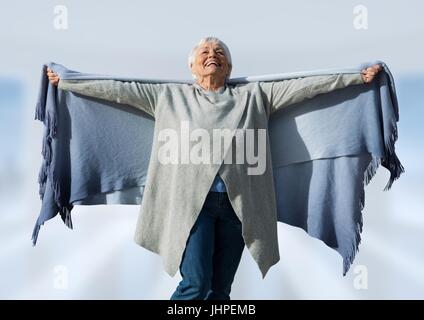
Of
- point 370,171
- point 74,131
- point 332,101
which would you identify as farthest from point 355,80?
point 74,131

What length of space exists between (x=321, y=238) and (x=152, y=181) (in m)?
0.65

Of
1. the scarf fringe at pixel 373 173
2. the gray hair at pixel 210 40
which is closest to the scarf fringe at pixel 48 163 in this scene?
the gray hair at pixel 210 40

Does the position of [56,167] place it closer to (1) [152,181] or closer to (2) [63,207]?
(2) [63,207]

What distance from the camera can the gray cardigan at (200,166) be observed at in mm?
2031

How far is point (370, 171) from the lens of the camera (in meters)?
2.22

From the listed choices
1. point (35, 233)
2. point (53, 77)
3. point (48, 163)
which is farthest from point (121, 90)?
point (35, 233)

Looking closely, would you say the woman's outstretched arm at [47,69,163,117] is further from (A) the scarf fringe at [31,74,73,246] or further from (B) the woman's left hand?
(B) the woman's left hand

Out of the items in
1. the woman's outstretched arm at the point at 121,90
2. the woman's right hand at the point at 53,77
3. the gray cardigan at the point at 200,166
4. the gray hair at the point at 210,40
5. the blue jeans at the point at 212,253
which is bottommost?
the blue jeans at the point at 212,253

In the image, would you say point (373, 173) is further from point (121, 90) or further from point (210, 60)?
point (121, 90)

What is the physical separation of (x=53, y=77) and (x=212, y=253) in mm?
833

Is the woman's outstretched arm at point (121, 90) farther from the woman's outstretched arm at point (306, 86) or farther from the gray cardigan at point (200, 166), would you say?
the woman's outstretched arm at point (306, 86)

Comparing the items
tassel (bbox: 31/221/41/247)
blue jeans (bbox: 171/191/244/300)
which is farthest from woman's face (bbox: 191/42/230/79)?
tassel (bbox: 31/221/41/247)

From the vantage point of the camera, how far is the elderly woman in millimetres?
2025

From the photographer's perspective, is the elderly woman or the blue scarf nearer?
the elderly woman
